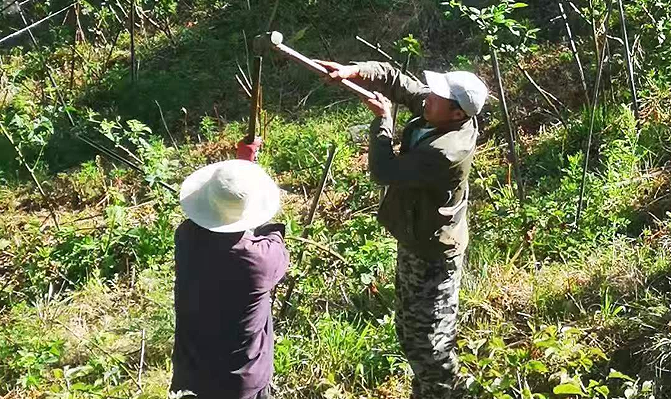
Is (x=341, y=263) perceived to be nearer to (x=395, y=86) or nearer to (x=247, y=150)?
(x=395, y=86)

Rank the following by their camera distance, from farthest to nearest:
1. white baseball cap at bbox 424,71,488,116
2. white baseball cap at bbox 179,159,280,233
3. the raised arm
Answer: the raised arm, white baseball cap at bbox 424,71,488,116, white baseball cap at bbox 179,159,280,233

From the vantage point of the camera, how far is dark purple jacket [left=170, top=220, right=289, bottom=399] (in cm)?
278

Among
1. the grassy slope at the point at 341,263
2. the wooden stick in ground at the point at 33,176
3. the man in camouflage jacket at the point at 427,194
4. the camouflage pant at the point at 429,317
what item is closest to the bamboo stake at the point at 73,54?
the grassy slope at the point at 341,263

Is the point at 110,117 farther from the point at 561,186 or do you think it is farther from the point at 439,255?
the point at 439,255

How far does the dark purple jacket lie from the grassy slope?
32 cm

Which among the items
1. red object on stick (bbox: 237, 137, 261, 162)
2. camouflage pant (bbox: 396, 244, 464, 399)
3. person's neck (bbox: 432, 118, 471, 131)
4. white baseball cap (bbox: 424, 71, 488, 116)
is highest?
white baseball cap (bbox: 424, 71, 488, 116)

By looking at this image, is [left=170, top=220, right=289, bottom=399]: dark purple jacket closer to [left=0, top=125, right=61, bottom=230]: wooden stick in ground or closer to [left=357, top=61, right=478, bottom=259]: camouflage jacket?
[left=357, top=61, right=478, bottom=259]: camouflage jacket

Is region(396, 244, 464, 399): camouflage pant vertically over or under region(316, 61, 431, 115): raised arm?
under

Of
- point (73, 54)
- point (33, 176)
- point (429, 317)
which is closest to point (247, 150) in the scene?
point (429, 317)

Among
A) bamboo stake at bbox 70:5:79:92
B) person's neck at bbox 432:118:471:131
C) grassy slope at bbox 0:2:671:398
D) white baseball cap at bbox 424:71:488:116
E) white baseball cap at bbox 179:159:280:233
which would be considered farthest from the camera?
bamboo stake at bbox 70:5:79:92

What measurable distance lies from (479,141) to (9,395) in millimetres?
3582

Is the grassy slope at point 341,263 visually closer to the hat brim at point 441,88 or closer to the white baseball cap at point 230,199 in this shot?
the white baseball cap at point 230,199

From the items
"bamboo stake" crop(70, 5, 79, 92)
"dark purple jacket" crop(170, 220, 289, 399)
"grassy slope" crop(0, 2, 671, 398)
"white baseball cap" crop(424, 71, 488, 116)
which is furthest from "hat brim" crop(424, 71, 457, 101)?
"bamboo stake" crop(70, 5, 79, 92)

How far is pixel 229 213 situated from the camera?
2783 millimetres
